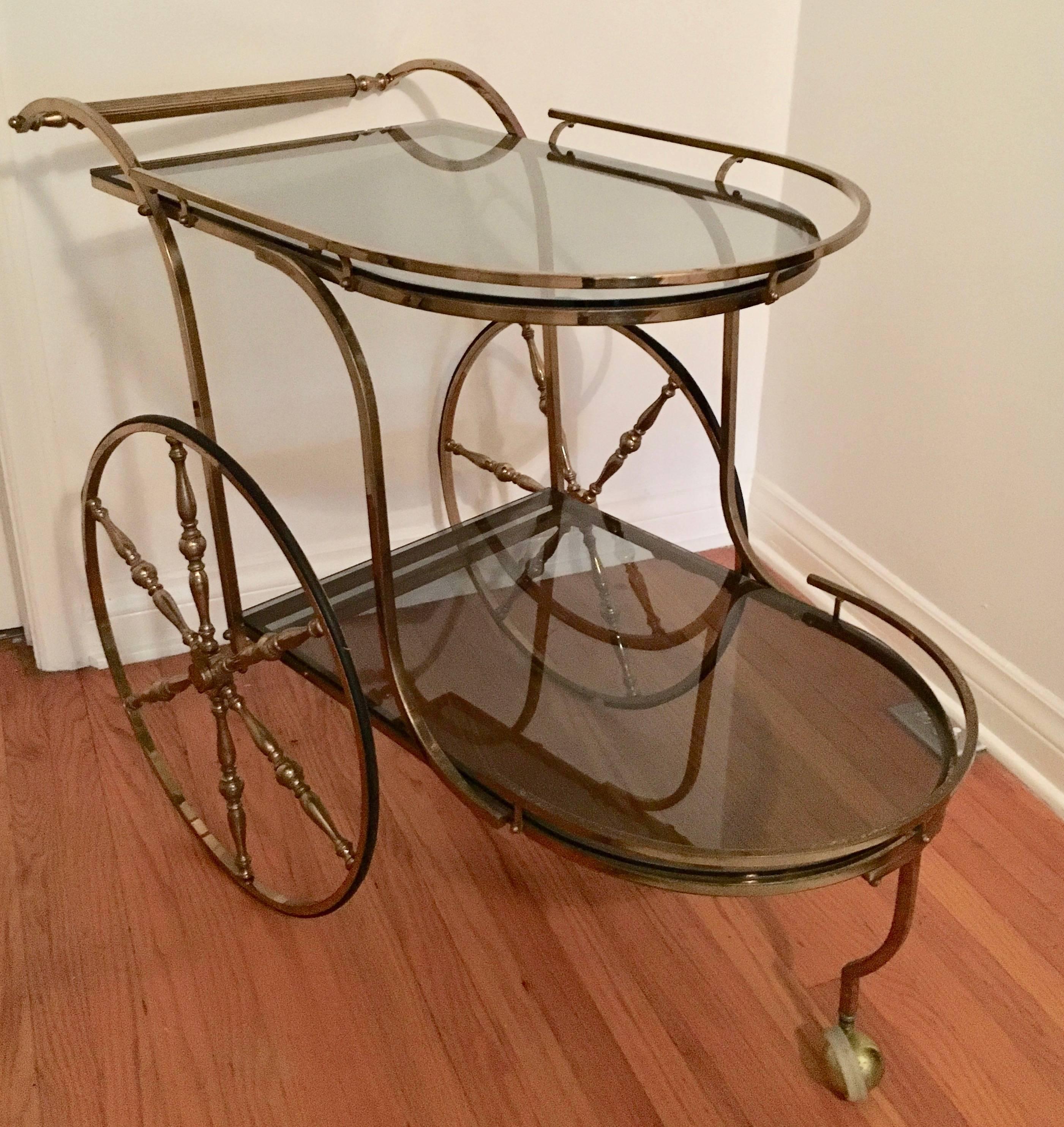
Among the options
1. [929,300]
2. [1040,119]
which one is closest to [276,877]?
[929,300]

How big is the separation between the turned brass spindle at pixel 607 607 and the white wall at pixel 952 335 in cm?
53

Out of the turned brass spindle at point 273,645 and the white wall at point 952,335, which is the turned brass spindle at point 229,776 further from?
the white wall at point 952,335

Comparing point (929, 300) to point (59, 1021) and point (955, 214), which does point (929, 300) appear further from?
point (59, 1021)

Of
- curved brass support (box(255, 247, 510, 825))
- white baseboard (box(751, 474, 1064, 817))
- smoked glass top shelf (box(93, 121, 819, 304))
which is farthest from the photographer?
white baseboard (box(751, 474, 1064, 817))

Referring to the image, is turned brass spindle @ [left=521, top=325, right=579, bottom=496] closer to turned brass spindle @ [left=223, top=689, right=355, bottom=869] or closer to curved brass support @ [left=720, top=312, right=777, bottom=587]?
curved brass support @ [left=720, top=312, right=777, bottom=587]

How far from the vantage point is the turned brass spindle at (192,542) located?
3.64ft

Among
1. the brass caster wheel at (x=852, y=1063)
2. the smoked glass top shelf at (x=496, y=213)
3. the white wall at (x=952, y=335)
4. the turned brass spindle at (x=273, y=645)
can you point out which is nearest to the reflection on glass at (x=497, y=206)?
the smoked glass top shelf at (x=496, y=213)

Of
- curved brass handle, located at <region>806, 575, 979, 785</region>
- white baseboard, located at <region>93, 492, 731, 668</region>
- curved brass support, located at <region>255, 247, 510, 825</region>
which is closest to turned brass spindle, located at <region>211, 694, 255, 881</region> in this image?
curved brass support, located at <region>255, 247, 510, 825</region>

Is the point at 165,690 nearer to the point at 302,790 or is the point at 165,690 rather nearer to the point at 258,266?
the point at 302,790

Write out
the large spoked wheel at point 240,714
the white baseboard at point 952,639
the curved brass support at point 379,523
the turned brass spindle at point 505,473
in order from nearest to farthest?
the curved brass support at point 379,523 < the large spoked wheel at point 240,714 < the white baseboard at point 952,639 < the turned brass spindle at point 505,473

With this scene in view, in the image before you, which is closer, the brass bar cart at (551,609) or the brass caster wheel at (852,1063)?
the brass bar cart at (551,609)

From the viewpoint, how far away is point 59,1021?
115cm

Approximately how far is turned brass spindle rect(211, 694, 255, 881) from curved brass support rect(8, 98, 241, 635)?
89 mm

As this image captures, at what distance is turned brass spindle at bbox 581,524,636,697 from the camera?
3.89 feet
